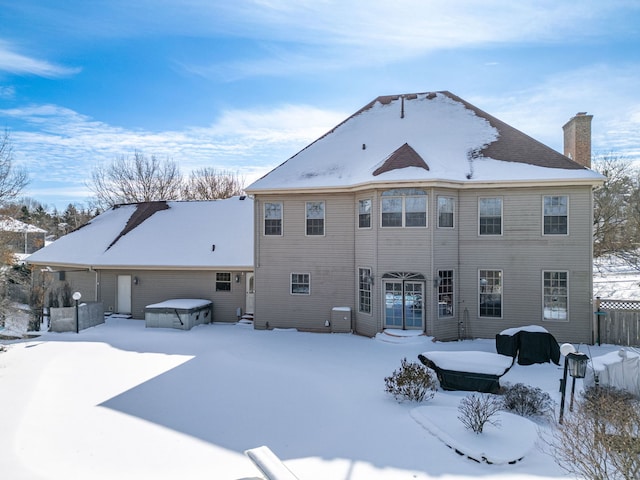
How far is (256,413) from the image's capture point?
8.02 metres

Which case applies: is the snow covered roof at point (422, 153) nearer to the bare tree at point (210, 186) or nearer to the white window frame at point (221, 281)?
the white window frame at point (221, 281)

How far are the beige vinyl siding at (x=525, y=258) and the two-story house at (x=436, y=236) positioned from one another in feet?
0.11

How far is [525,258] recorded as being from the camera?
14562 mm

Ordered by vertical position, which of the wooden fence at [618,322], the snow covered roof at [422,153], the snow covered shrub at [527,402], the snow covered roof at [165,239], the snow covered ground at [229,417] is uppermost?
the snow covered roof at [422,153]

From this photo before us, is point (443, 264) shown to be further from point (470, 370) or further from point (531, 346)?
point (470, 370)

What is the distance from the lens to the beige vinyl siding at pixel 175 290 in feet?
60.8

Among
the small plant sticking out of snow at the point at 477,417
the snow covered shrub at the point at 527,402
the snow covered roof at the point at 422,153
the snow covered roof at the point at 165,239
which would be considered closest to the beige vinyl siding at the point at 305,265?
the snow covered roof at the point at 422,153

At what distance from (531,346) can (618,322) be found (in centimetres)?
479

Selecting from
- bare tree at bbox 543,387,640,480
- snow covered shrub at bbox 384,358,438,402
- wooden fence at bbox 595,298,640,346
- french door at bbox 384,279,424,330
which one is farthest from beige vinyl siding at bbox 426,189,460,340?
bare tree at bbox 543,387,640,480

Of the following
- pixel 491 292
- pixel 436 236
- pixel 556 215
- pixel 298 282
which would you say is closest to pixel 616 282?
pixel 556 215

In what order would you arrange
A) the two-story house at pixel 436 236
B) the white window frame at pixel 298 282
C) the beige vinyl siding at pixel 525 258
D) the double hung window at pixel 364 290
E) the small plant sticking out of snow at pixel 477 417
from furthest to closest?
the white window frame at pixel 298 282 → the double hung window at pixel 364 290 → the two-story house at pixel 436 236 → the beige vinyl siding at pixel 525 258 → the small plant sticking out of snow at pixel 477 417

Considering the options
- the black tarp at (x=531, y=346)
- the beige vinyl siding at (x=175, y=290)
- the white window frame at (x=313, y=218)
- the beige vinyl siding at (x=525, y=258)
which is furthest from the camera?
the beige vinyl siding at (x=175, y=290)

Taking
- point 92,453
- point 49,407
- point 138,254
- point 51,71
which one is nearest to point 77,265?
point 138,254

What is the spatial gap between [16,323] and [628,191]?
37380 mm
